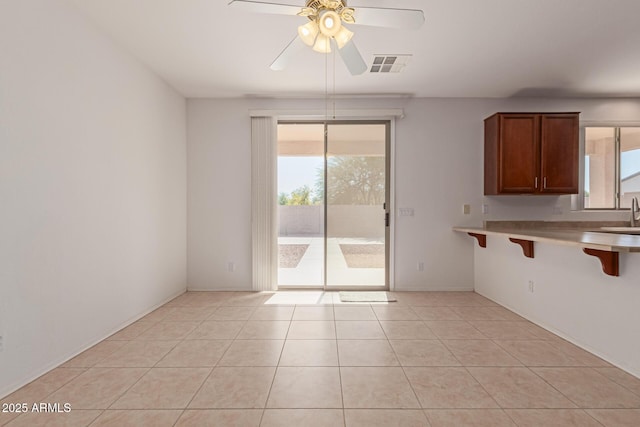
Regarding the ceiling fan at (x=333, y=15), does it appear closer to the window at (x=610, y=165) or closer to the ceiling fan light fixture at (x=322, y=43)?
the ceiling fan light fixture at (x=322, y=43)

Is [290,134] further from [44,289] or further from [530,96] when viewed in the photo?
[44,289]

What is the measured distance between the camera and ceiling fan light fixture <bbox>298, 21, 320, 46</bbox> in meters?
2.00

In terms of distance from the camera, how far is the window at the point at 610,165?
428 centimetres

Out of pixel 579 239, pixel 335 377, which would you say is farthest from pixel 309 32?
pixel 579 239

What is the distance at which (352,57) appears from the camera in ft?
7.32

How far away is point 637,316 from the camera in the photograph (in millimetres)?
2166

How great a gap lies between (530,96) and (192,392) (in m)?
5.05

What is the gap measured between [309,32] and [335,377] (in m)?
2.29

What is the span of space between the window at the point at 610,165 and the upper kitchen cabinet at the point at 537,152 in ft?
2.33

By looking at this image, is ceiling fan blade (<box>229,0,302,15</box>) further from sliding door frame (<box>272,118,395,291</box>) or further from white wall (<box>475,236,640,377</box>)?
white wall (<box>475,236,640,377</box>)

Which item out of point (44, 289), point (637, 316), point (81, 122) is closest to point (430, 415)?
point (637, 316)

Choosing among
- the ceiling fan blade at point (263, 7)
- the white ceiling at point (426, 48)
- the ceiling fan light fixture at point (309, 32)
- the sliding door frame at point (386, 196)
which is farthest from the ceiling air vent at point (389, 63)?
the ceiling fan blade at point (263, 7)

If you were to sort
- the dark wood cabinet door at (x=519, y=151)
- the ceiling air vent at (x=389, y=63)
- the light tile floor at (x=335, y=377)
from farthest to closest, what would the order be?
the dark wood cabinet door at (x=519, y=151), the ceiling air vent at (x=389, y=63), the light tile floor at (x=335, y=377)

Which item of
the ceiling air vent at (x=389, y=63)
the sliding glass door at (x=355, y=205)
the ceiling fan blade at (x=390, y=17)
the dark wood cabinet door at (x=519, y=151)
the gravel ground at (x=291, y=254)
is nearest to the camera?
the ceiling fan blade at (x=390, y=17)
